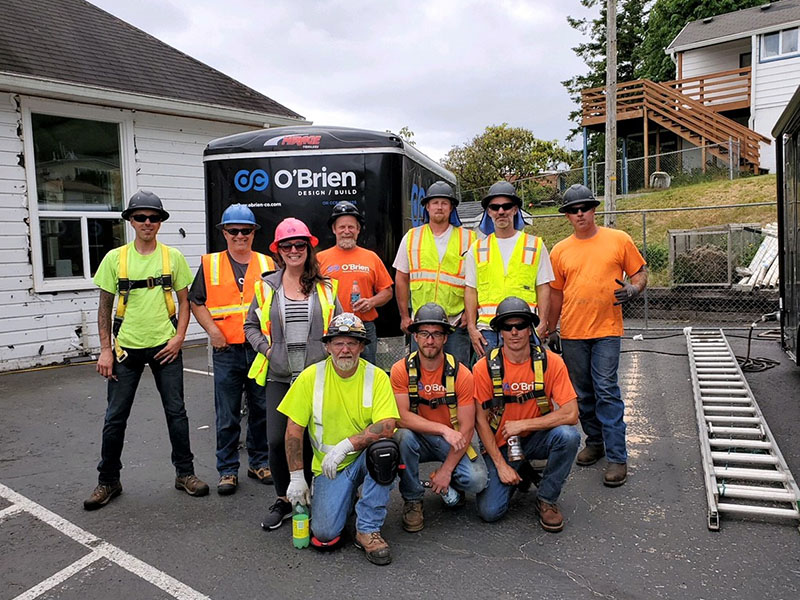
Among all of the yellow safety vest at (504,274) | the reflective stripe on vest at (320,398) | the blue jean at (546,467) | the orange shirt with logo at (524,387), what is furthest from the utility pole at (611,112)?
the reflective stripe on vest at (320,398)

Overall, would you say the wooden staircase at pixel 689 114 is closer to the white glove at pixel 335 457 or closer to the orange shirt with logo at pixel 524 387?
the orange shirt with logo at pixel 524 387

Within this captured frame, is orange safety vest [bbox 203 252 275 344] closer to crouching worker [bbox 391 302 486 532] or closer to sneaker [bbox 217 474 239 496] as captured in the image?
sneaker [bbox 217 474 239 496]

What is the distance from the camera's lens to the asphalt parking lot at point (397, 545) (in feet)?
10.3

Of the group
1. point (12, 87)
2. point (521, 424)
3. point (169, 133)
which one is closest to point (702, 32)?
point (169, 133)

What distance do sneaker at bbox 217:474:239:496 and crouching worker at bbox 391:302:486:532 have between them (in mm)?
1268

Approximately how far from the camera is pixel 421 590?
10.2 feet

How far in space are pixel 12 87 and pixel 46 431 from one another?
509 cm

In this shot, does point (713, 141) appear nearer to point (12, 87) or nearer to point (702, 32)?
point (702, 32)

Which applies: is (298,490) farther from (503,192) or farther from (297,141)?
(297,141)

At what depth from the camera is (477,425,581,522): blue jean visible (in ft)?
12.2

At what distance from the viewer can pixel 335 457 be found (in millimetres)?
3475

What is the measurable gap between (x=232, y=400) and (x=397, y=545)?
164 cm

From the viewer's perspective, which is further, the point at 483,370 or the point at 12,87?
the point at 12,87

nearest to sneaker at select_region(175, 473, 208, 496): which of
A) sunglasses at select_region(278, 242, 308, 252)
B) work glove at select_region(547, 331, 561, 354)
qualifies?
sunglasses at select_region(278, 242, 308, 252)
